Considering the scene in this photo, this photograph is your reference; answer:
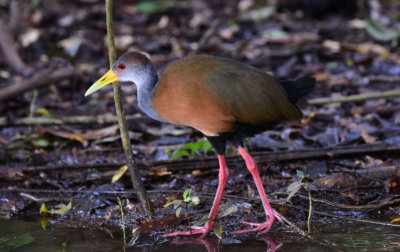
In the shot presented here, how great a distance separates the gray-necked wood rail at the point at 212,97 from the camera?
3709mm

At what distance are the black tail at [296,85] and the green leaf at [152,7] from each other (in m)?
6.89

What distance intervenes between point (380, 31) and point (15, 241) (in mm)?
6458

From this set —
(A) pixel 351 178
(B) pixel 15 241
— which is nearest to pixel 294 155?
(A) pixel 351 178

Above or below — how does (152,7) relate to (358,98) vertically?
above

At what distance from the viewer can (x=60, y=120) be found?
589cm

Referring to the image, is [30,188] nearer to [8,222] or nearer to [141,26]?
[8,222]

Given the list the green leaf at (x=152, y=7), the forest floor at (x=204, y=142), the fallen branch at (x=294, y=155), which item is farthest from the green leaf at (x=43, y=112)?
the green leaf at (x=152, y=7)

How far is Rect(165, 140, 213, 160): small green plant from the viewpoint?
4980 mm

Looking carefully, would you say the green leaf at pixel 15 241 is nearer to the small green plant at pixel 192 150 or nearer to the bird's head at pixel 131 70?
the bird's head at pixel 131 70

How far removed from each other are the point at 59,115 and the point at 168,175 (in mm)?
2120

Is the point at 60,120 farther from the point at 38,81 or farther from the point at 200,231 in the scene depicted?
the point at 200,231

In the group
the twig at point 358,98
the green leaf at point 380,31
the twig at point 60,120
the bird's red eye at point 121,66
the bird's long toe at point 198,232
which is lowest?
the bird's long toe at point 198,232

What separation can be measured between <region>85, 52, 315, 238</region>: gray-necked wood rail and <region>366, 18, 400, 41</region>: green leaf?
4872 mm

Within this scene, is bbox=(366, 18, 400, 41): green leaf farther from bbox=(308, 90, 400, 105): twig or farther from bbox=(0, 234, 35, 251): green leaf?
bbox=(0, 234, 35, 251): green leaf
